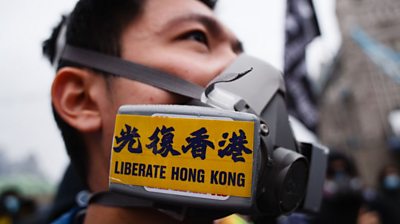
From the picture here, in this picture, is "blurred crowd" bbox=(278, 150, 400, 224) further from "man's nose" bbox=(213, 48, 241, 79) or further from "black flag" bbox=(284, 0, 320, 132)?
"man's nose" bbox=(213, 48, 241, 79)

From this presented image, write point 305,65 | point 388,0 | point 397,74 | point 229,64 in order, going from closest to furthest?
point 229,64
point 305,65
point 388,0
point 397,74

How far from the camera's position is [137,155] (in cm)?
96

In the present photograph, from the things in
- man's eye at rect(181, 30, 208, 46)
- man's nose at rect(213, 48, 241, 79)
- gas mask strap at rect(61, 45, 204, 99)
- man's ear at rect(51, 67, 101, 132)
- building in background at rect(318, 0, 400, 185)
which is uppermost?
man's eye at rect(181, 30, 208, 46)

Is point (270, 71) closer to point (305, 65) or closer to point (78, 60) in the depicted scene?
point (78, 60)

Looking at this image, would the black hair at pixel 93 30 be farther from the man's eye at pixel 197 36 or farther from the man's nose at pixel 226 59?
the man's nose at pixel 226 59

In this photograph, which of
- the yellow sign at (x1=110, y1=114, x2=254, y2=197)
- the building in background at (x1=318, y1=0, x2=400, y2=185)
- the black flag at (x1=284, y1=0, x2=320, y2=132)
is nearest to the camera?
the yellow sign at (x1=110, y1=114, x2=254, y2=197)

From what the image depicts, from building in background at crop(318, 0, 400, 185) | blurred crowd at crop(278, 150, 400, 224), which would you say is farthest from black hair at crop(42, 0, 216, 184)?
building in background at crop(318, 0, 400, 185)

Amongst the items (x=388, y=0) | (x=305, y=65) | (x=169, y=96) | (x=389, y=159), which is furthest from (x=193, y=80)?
(x=389, y=159)

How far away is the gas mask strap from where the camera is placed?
1.20 meters

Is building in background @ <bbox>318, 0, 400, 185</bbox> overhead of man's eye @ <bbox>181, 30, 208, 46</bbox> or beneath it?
beneath

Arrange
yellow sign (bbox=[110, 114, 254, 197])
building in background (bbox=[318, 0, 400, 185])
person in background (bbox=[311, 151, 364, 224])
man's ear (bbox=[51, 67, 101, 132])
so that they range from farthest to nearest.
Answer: building in background (bbox=[318, 0, 400, 185]) → person in background (bbox=[311, 151, 364, 224]) → man's ear (bbox=[51, 67, 101, 132]) → yellow sign (bbox=[110, 114, 254, 197])

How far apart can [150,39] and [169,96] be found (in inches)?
8.8

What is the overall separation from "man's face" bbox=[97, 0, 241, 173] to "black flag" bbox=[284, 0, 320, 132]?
2439mm

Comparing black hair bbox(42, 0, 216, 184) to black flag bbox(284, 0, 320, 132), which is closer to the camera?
black hair bbox(42, 0, 216, 184)
